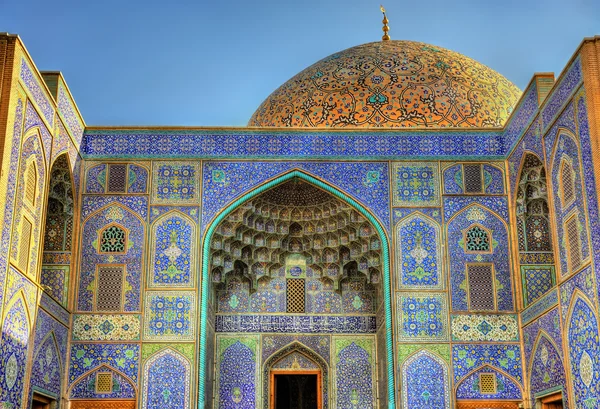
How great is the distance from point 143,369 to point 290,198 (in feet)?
10.2

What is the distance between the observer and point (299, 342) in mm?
11266

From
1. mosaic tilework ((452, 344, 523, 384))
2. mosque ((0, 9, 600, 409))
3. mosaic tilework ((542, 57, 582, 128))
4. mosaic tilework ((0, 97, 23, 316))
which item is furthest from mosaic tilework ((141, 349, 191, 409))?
mosaic tilework ((542, 57, 582, 128))

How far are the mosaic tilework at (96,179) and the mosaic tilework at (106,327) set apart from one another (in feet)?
5.45

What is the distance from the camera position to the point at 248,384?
11109mm

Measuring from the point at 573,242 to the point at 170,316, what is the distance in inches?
192

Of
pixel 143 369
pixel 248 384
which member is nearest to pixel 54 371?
pixel 143 369

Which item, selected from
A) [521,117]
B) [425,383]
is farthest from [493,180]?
[425,383]

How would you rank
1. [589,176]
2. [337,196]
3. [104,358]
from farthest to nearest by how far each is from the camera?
[337,196], [104,358], [589,176]

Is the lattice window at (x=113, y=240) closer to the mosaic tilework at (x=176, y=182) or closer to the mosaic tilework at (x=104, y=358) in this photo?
the mosaic tilework at (x=176, y=182)

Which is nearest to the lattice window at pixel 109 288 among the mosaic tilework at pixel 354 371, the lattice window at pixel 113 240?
the lattice window at pixel 113 240

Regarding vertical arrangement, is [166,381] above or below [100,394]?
above

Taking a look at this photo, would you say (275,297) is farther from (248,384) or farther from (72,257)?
(72,257)

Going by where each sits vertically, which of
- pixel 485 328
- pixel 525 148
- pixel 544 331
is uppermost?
pixel 525 148

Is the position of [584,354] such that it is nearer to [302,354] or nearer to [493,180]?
[493,180]
